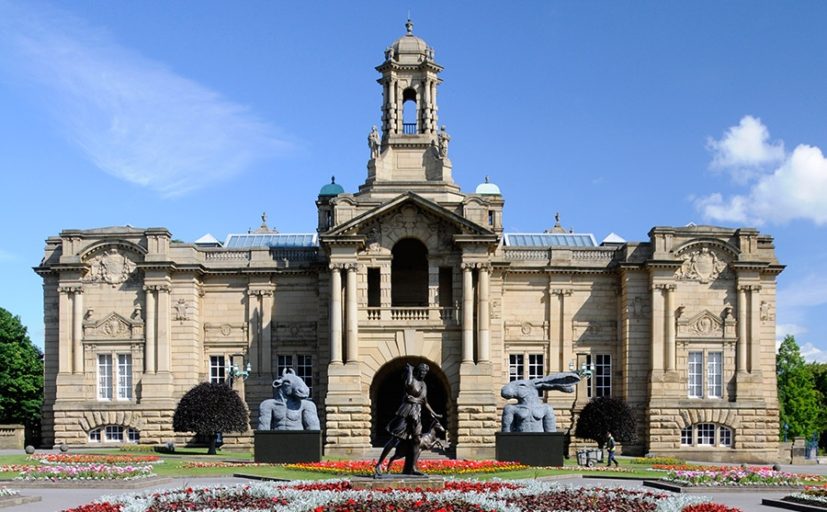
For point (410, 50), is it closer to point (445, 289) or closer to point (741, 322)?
point (445, 289)

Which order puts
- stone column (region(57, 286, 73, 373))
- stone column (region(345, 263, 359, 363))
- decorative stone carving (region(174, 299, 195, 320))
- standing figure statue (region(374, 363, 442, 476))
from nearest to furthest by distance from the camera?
→ standing figure statue (region(374, 363, 442, 476)), stone column (region(345, 263, 359, 363)), stone column (region(57, 286, 73, 373)), decorative stone carving (region(174, 299, 195, 320))

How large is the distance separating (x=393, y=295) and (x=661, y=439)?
16.7m

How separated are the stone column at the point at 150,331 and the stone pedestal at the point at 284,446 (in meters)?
14.6

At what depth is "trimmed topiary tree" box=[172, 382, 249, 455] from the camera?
56094 millimetres

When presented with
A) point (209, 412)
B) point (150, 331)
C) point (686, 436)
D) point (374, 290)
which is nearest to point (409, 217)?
point (374, 290)

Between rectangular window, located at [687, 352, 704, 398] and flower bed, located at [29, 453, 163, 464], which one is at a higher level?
rectangular window, located at [687, 352, 704, 398]

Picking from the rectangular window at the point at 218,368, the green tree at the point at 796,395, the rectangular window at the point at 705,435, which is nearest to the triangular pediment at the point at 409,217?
the rectangular window at the point at 218,368

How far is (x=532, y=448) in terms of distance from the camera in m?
46.9

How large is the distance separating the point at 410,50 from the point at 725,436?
27701 mm

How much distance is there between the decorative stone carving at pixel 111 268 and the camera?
200 ft

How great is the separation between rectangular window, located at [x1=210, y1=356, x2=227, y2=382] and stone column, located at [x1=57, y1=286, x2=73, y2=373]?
7546mm

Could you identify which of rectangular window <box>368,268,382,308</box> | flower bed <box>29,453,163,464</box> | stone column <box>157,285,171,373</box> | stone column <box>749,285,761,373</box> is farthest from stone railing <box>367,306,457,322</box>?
stone column <box>749,285,761,373</box>

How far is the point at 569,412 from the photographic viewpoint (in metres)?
61.5

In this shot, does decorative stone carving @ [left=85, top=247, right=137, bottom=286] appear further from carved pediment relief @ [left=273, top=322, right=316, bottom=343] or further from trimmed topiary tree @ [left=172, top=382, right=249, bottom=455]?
carved pediment relief @ [left=273, top=322, right=316, bottom=343]
